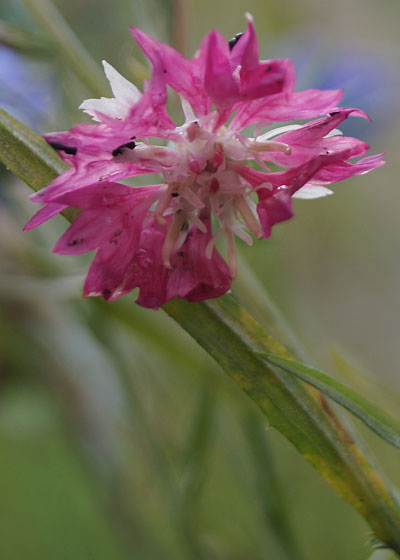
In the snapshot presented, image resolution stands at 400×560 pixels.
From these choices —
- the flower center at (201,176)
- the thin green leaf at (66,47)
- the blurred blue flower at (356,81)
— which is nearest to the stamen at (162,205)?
the flower center at (201,176)

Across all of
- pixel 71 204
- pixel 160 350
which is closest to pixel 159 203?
pixel 71 204

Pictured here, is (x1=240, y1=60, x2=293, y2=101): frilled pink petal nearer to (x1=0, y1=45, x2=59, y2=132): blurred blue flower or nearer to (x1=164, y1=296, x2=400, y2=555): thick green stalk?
(x1=164, y1=296, x2=400, y2=555): thick green stalk

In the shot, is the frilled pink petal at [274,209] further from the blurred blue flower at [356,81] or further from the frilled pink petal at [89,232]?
the blurred blue flower at [356,81]

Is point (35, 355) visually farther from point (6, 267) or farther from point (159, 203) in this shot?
point (159, 203)

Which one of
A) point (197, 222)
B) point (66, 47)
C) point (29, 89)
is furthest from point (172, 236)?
point (29, 89)

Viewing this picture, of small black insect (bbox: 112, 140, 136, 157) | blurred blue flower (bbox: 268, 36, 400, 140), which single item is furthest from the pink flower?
blurred blue flower (bbox: 268, 36, 400, 140)

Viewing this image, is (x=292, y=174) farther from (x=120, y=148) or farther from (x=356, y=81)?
(x=356, y=81)
